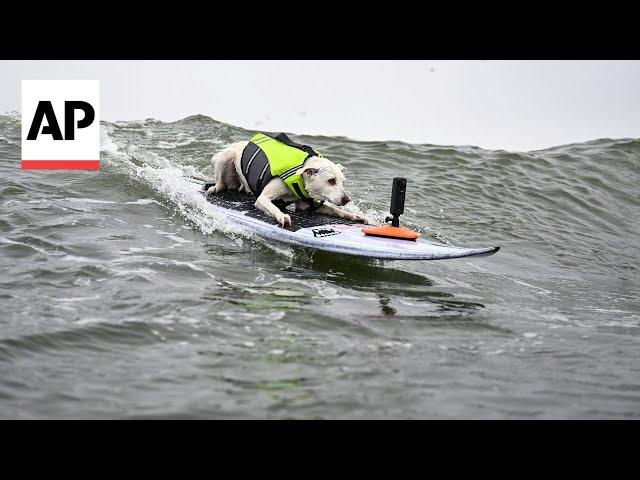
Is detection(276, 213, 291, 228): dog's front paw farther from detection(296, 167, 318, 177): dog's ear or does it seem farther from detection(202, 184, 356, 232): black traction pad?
detection(296, 167, 318, 177): dog's ear

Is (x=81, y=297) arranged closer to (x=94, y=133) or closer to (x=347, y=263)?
(x=347, y=263)

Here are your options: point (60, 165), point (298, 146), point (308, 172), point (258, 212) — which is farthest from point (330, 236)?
point (60, 165)

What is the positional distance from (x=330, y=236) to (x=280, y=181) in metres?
1.20

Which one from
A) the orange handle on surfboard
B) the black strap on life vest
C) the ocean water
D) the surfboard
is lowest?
the ocean water

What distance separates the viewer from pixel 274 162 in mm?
9062

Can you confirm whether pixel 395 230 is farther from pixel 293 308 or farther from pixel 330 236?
pixel 293 308

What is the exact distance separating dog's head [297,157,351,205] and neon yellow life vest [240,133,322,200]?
15 cm

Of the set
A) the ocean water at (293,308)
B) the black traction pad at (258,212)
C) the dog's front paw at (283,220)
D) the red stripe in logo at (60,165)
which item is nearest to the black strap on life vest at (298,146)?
the black traction pad at (258,212)

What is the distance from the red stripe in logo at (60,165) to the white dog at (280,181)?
2.69 m

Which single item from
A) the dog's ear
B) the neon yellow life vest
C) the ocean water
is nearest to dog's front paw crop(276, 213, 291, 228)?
the ocean water

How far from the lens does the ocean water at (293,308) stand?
4.84m

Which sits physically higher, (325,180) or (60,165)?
(325,180)

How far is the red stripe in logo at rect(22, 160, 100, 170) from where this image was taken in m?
11.5

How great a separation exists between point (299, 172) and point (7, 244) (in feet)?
11.6
